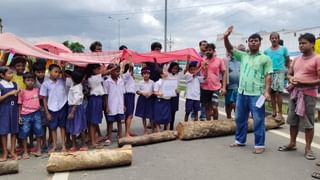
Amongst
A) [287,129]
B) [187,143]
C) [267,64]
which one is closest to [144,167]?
[187,143]

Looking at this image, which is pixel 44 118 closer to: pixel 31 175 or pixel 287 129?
pixel 31 175

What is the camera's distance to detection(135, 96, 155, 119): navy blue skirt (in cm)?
922

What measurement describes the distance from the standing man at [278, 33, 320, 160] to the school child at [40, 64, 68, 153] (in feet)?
12.7

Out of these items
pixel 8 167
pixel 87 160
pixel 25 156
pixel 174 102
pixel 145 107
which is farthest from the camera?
pixel 174 102

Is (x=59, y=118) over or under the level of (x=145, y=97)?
under

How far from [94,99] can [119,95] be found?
582 millimetres

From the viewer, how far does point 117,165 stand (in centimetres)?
650

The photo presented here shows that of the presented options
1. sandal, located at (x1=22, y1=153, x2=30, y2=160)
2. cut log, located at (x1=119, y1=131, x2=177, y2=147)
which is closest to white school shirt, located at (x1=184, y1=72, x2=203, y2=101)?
cut log, located at (x1=119, y1=131, x2=177, y2=147)

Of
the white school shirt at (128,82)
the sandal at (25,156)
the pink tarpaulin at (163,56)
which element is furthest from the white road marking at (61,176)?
the pink tarpaulin at (163,56)

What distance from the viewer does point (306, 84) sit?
673 centimetres

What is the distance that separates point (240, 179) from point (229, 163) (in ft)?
2.88

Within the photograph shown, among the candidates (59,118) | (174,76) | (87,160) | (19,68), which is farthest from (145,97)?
(87,160)

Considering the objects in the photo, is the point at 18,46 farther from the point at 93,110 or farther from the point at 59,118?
the point at 93,110

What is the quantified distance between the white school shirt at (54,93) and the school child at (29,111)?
0.15m
